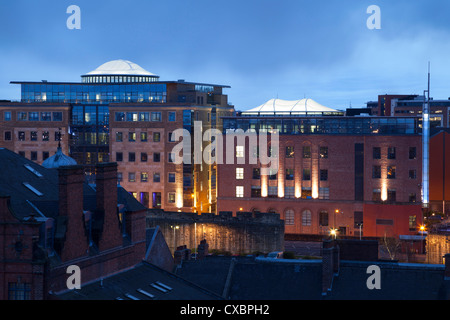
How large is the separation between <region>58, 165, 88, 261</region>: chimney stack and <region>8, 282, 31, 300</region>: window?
2.52 m

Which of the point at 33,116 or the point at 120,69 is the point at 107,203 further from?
the point at 120,69

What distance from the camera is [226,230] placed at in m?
87.4

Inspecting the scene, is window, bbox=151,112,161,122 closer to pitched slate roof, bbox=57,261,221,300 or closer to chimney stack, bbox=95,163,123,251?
pitched slate roof, bbox=57,261,221,300

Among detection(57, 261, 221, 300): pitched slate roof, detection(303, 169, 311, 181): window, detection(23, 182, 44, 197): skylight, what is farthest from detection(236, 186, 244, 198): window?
detection(23, 182, 44, 197): skylight

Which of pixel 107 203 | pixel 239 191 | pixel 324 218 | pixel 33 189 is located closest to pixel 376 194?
pixel 324 218

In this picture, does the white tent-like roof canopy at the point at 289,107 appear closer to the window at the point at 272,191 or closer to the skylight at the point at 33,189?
the window at the point at 272,191

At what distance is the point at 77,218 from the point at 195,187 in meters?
78.7

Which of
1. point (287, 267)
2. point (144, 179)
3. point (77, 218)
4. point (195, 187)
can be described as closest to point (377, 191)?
point (195, 187)

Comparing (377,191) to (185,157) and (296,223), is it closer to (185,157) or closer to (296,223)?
(296,223)

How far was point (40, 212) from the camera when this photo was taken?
41.8m

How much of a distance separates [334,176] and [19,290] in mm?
76295

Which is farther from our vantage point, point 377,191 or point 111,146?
point 111,146

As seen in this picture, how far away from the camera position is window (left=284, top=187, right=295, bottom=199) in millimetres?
112938

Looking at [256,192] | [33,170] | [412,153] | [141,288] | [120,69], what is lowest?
[141,288]
